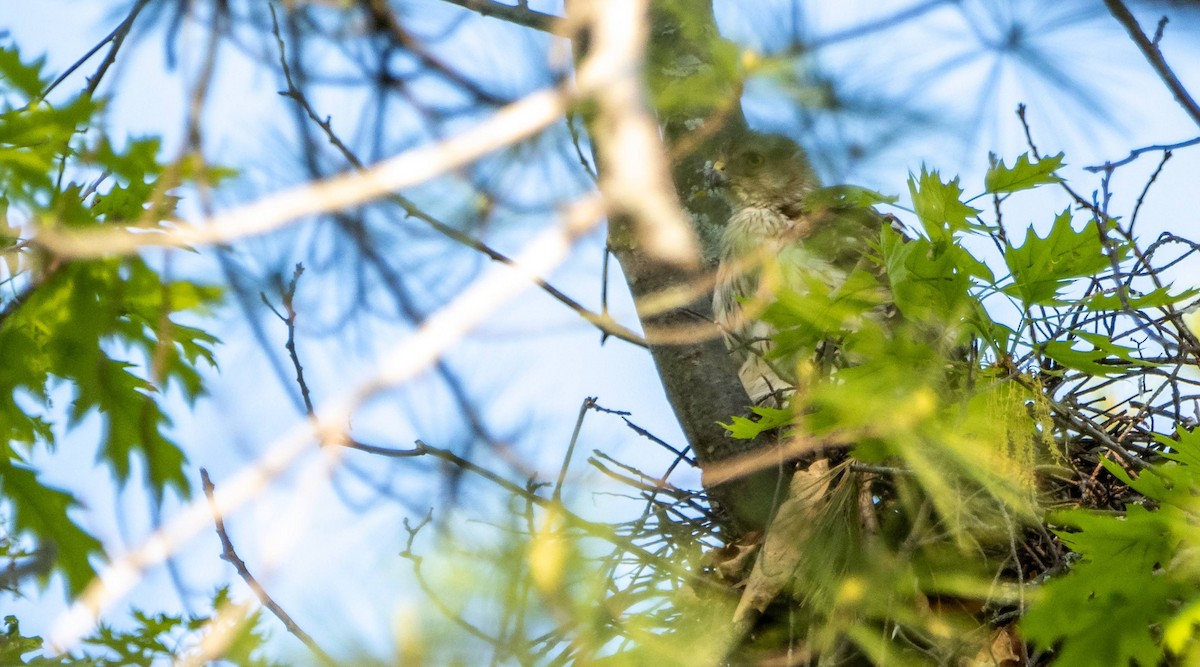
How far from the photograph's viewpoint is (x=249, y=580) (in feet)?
7.98

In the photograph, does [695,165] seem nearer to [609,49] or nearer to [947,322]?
[947,322]

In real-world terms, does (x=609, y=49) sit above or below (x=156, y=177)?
below

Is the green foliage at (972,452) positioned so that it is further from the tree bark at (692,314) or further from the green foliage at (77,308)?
the green foliage at (77,308)

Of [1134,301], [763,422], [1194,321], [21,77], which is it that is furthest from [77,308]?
[1194,321]

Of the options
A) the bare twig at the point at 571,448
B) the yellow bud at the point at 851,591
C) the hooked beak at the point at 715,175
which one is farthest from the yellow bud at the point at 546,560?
the hooked beak at the point at 715,175

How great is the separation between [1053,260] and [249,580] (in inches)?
67.4

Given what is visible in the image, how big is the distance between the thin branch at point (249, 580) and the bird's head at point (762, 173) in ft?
5.61

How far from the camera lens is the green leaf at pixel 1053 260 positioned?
242 cm

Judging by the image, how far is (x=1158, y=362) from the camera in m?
2.98

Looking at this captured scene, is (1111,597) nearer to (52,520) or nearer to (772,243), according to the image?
(52,520)

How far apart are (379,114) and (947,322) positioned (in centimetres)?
140

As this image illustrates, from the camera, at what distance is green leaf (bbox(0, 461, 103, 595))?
2.52m

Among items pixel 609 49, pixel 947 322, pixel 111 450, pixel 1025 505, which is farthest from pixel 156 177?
pixel 1025 505

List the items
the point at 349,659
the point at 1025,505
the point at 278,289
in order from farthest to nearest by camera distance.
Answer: the point at 278,289 → the point at 1025,505 → the point at 349,659
